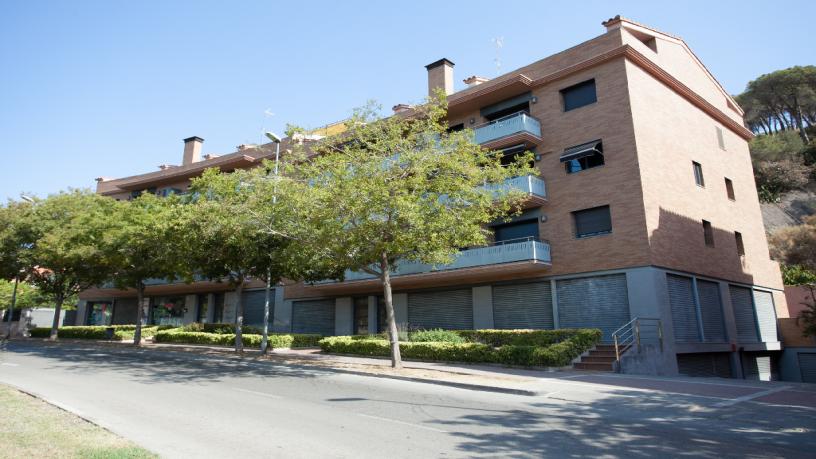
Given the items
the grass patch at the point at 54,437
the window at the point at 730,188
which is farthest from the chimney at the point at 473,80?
the grass patch at the point at 54,437

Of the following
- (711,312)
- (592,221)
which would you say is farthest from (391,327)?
(711,312)

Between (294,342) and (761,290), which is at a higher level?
(761,290)

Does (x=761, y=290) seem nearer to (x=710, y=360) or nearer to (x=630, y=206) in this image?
(x=710, y=360)

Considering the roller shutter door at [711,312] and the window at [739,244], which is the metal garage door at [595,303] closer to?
the roller shutter door at [711,312]

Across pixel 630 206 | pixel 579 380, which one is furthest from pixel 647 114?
pixel 579 380

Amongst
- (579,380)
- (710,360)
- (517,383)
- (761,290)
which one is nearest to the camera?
(517,383)

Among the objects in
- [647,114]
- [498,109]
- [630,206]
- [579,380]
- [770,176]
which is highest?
[770,176]

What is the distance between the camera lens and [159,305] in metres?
39.3

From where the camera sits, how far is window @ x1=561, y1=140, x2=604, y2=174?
68.8 feet

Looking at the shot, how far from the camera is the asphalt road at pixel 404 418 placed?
6551mm

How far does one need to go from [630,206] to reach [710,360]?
781cm

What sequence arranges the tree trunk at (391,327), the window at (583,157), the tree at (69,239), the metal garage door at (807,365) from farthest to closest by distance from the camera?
the tree at (69,239), the metal garage door at (807,365), the window at (583,157), the tree trunk at (391,327)

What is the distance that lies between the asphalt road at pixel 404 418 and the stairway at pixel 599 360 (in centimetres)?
332

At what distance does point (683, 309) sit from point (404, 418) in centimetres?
1609
